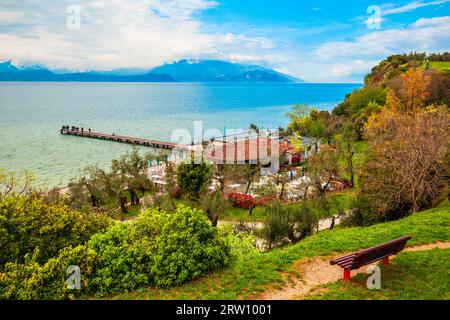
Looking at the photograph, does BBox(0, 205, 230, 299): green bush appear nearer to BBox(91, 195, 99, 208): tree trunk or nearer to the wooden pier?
BBox(91, 195, 99, 208): tree trunk

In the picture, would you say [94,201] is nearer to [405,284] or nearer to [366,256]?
[366,256]

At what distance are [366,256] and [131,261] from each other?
628 cm

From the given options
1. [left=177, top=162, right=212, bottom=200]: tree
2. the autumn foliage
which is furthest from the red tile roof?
the autumn foliage

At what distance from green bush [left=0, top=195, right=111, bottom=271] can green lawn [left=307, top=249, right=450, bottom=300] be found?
24.1 ft

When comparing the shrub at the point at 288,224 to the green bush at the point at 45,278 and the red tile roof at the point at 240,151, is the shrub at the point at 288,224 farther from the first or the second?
the red tile roof at the point at 240,151

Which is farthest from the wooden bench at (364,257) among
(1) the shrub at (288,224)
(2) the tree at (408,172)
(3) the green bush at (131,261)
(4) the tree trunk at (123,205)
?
(4) the tree trunk at (123,205)

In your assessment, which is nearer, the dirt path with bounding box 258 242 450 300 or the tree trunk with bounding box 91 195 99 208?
the dirt path with bounding box 258 242 450 300

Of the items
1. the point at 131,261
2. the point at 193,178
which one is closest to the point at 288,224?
the point at 131,261

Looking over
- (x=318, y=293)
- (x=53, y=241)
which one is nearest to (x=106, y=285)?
(x=53, y=241)

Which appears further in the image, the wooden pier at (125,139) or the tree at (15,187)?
the wooden pier at (125,139)

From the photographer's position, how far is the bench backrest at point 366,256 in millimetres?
9016

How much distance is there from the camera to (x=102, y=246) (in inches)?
390

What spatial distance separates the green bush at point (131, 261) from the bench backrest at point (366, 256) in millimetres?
3336

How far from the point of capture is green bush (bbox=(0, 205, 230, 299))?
8.74m
